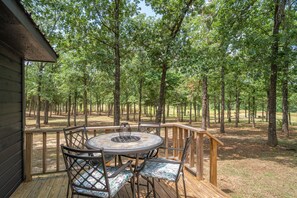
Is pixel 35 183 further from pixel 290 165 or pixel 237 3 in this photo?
pixel 237 3

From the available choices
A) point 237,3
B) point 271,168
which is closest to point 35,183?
point 271,168

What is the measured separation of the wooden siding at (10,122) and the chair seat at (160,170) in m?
2.01

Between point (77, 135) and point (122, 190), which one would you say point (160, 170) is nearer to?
point (122, 190)

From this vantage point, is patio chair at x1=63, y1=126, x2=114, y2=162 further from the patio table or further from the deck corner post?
the deck corner post

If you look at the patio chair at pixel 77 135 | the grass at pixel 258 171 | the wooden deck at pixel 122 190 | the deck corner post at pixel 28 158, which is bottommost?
the grass at pixel 258 171

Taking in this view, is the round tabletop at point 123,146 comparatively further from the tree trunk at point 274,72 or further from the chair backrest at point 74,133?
the tree trunk at point 274,72

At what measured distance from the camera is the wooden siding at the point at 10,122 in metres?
2.56

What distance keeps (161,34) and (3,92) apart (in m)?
5.16

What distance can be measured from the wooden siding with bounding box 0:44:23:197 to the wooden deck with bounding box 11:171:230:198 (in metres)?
0.21

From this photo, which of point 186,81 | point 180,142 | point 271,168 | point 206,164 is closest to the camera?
point 180,142

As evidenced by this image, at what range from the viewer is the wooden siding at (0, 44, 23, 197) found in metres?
2.56

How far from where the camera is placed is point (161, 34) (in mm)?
6477

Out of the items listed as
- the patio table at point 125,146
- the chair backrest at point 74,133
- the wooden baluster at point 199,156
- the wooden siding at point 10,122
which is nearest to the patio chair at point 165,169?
the patio table at point 125,146

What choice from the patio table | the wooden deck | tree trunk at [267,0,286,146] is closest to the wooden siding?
the wooden deck
